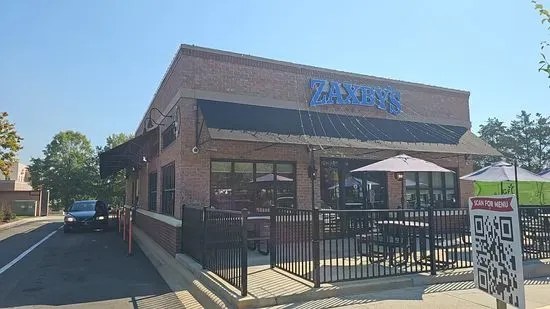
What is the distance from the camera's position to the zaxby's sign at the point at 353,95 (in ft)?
42.2

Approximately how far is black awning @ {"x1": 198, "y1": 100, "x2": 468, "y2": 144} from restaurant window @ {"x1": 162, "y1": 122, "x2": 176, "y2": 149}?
1.86 meters

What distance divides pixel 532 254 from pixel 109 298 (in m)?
8.78

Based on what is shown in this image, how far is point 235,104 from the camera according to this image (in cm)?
1145

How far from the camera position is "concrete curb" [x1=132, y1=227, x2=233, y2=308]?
623 centimetres

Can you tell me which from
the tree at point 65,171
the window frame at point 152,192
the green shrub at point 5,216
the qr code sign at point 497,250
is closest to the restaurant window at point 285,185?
the window frame at point 152,192

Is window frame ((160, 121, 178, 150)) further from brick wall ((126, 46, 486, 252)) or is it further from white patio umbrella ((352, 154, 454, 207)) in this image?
white patio umbrella ((352, 154, 454, 207))

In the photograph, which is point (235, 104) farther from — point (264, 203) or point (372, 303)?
point (372, 303)

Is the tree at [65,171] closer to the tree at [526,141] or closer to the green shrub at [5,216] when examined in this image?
the green shrub at [5,216]

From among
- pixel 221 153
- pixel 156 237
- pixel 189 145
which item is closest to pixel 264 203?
pixel 221 153

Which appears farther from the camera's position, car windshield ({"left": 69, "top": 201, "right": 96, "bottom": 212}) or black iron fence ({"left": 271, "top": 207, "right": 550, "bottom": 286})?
car windshield ({"left": 69, "top": 201, "right": 96, "bottom": 212})

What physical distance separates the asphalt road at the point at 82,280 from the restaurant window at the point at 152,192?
→ 317 cm

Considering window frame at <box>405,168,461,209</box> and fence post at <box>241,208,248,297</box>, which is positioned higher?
window frame at <box>405,168,461,209</box>

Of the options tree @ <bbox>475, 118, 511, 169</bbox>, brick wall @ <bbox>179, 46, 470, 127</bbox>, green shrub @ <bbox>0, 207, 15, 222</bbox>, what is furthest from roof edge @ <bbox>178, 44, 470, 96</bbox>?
tree @ <bbox>475, 118, 511, 169</bbox>

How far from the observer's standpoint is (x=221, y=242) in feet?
23.1
